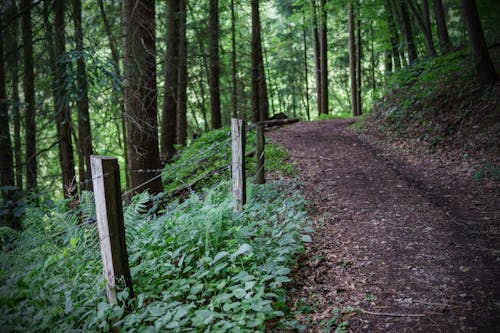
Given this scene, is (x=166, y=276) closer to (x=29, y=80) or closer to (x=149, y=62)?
(x=149, y=62)

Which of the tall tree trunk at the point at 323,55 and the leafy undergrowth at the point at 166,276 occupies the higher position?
the tall tree trunk at the point at 323,55

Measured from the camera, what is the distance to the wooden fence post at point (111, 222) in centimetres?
321

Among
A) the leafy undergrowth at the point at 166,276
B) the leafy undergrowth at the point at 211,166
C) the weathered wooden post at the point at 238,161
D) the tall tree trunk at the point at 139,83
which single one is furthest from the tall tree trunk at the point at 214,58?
the leafy undergrowth at the point at 166,276

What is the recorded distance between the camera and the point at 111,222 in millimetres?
3303

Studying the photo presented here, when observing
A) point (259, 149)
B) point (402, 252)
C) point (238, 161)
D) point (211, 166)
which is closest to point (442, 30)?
point (211, 166)

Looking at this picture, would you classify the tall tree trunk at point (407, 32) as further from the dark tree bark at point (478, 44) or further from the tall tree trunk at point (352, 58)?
the dark tree bark at point (478, 44)

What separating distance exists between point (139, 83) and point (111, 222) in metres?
4.38

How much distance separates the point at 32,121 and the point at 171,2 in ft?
20.3

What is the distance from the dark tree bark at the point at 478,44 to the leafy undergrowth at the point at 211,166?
Answer: 580 cm

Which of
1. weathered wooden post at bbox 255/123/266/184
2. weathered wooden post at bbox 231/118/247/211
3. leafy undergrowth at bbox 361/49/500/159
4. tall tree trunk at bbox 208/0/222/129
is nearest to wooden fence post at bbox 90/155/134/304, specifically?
weathered wooden post at bbox 231/118/247/211

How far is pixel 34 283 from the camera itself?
371 cm

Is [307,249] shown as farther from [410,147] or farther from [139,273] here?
[410,147]

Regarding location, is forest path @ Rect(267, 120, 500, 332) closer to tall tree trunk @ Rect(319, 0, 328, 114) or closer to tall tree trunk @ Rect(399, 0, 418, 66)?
tall tree trunk @ Rect(399, 0, 418, 66)

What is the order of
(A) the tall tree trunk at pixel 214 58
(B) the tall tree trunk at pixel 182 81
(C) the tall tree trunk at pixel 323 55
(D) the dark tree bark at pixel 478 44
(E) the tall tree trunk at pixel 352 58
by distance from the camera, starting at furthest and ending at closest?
(E) the tall tree trunk at pixel 352 58 < (C) the tall tree trunk at pixel 323 55 < (A) the tall tree trunk at pixel 214 58 < (B) the tall tree trunk at pixel 182 81 < (D) the dark tree bark at pixel 478 44
